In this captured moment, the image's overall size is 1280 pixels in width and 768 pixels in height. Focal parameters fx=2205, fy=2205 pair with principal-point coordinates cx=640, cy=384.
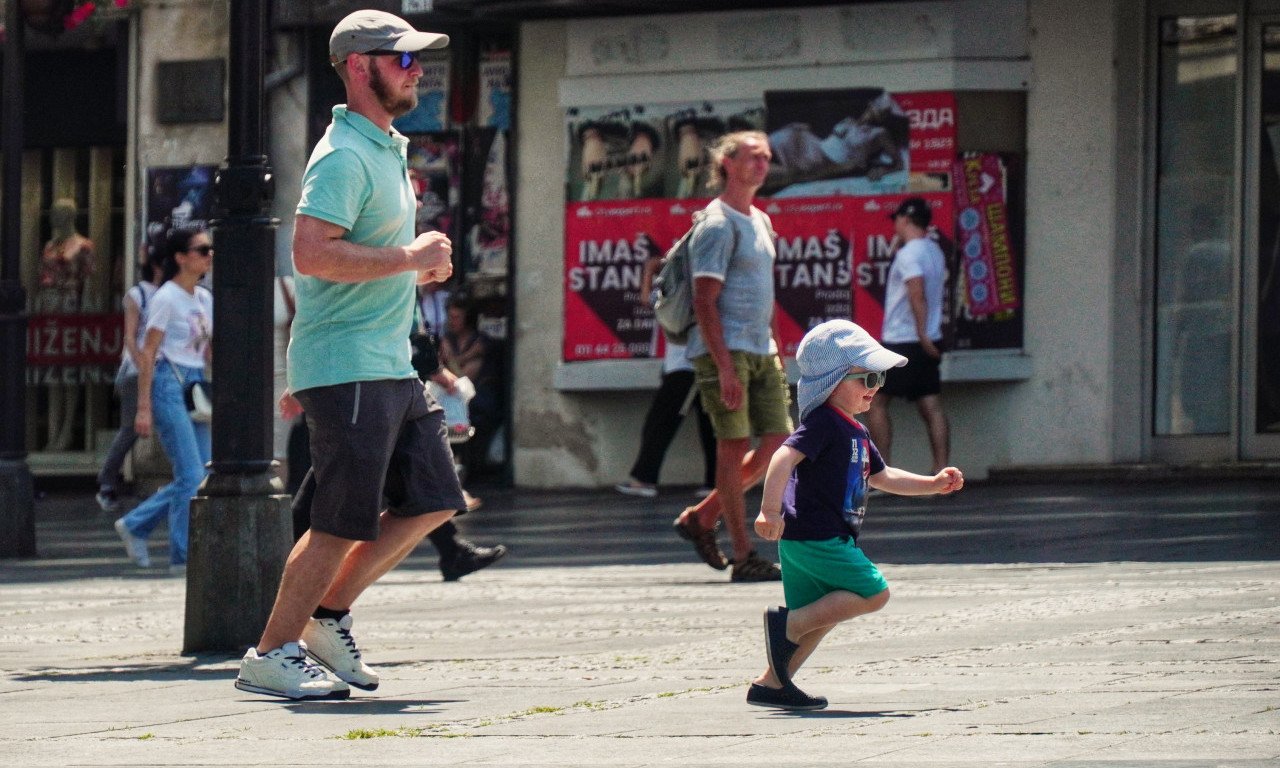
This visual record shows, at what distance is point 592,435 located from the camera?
53.5 ft

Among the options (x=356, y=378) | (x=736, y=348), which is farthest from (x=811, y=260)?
(x=356, y=378)

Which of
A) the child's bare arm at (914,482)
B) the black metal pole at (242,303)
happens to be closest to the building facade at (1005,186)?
the black metal pole at (242,303)

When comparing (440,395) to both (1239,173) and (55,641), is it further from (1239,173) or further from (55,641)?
(1239,173)

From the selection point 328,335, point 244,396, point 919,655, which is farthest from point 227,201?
point 919,655

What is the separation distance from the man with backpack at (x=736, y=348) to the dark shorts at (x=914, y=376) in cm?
468

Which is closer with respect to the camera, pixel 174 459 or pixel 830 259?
pixel 174 459

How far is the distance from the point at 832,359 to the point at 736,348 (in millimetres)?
3417

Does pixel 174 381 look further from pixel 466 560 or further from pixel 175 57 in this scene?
pixel 175 57

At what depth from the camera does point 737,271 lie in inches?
369

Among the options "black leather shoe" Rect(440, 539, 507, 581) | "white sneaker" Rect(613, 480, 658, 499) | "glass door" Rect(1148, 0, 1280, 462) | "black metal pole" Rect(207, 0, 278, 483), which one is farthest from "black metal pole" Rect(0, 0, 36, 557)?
"glass door" Rect(1148, 0, 1280, 462)

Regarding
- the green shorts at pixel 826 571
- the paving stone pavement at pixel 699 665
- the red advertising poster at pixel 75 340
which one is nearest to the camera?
the paving stone pavement at pixel 699 665

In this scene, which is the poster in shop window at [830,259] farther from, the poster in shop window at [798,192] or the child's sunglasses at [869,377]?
the child's sunglasses at [869,377]

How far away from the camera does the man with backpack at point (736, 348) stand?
30.3ft

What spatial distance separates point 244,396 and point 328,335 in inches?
41.2
